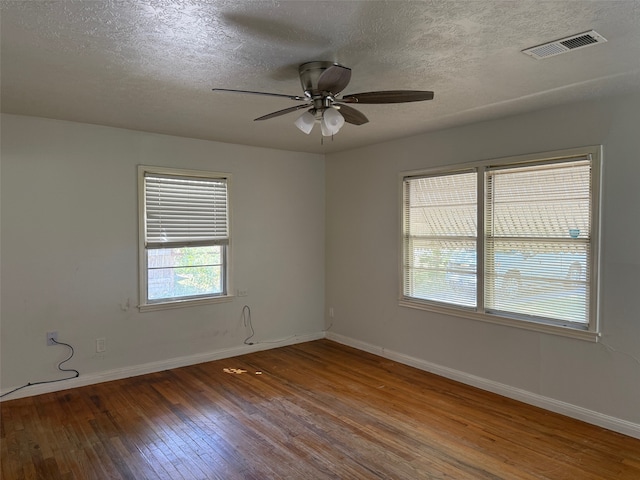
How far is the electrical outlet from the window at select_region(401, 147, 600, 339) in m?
3.56

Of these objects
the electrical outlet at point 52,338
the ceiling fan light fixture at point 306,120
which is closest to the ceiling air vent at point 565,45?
the ceiling fan light fixture at point 306,120

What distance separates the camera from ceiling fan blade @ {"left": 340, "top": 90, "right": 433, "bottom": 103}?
239 centimetres

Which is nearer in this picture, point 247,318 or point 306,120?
point 306,120

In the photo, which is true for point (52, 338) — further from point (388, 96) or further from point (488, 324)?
point (488, 324)

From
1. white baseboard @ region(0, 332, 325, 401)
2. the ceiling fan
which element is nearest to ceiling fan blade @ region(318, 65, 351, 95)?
the ceiling fan

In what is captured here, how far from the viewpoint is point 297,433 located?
3.14 m

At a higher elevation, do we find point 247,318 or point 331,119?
point 331,119

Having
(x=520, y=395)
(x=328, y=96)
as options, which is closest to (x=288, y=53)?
(x=328, y=96)

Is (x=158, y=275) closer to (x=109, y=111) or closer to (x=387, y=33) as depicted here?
(x=109, y=111)

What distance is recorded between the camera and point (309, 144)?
5078mm

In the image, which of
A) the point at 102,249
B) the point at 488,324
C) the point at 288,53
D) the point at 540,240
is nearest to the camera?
Result: the point at 288,53

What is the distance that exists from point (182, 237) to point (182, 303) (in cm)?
74

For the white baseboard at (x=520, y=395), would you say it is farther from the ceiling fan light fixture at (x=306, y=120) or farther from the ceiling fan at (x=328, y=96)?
the ceiling fan light fixture at (x=306, y=120)

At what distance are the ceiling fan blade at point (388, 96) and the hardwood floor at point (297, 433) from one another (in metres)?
2.30
